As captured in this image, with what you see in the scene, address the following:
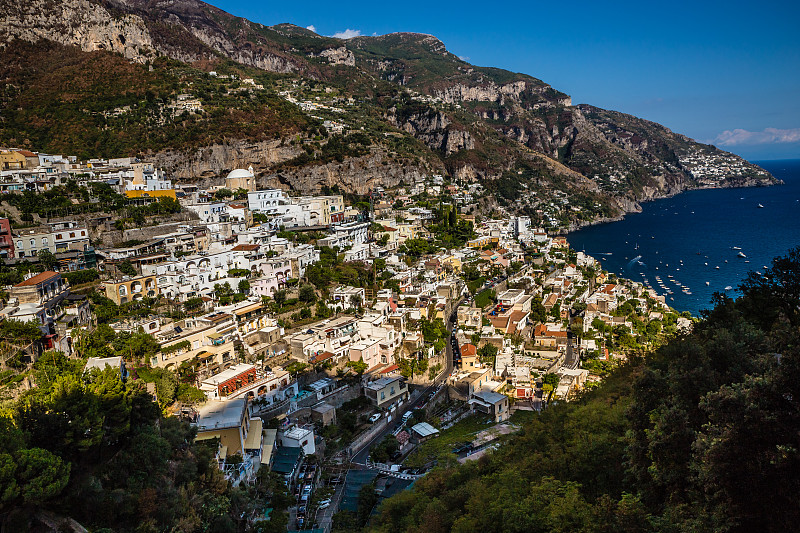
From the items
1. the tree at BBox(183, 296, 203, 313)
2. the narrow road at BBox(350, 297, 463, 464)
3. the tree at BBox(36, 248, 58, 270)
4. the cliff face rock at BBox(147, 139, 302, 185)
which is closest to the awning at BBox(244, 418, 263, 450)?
the narrow road at BBox(350, 297, 463, 464)

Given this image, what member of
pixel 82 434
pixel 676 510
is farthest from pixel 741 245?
pixel 82 434

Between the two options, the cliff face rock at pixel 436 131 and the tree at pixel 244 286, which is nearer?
the tree at pixel 244 286

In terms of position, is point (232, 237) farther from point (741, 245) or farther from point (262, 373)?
point (741, 245)

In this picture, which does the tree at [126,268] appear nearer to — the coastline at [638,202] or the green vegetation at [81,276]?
the green vegetation at [81,276]

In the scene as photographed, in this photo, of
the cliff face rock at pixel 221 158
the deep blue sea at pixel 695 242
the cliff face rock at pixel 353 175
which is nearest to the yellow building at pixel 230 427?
the cliff face rock at pixel 221 158

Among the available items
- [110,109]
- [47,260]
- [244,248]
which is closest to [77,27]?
[110,109]

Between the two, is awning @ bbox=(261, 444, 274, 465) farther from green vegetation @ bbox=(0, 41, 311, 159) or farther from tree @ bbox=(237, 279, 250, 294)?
green vegetation @ bbox=(0, 41, 311, 159)
